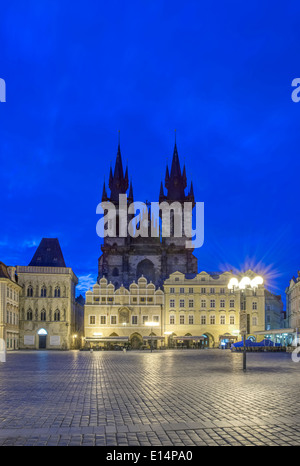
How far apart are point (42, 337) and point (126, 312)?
1256 cm

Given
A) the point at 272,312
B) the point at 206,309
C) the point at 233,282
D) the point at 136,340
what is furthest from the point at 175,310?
the point at 233,282

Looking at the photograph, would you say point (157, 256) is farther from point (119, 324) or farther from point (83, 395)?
point (83, 395)

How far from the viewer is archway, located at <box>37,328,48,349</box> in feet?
235

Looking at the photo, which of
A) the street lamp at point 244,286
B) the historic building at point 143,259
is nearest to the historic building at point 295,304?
the historic building at point 143,259

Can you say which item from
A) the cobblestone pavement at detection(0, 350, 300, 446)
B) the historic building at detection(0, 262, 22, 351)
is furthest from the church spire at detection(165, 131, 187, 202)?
the cobblestone pavement at detection(0, 350, 300, 446)

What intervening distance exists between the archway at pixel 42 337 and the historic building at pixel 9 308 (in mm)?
3368

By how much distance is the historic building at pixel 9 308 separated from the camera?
60.5 meters

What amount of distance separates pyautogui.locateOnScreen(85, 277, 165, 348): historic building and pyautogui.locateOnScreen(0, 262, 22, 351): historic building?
1026 cm

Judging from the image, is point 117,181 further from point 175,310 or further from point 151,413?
point 151,413

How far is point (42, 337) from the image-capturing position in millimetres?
72000

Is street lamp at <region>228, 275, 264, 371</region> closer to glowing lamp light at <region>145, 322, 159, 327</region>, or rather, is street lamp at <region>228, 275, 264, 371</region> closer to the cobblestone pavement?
the cobblestone pavement

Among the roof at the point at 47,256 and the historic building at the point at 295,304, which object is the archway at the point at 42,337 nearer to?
the roof at the point at 47,256
